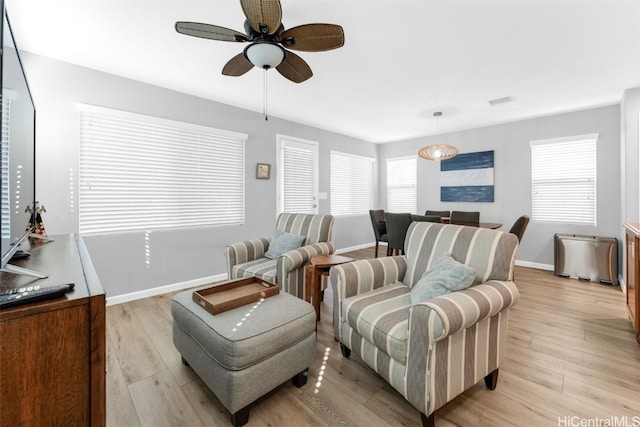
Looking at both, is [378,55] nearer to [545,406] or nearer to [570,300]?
[545,406]

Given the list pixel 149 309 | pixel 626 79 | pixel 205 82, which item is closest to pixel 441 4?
pixel 205 82

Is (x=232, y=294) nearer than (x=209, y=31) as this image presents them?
No

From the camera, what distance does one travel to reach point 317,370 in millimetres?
1845

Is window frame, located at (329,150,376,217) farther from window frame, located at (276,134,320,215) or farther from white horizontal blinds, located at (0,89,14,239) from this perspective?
white horizontal blinds, located at (0,89,14,239)

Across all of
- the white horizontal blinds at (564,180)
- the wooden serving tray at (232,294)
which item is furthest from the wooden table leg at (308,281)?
the white horizontal blinds at (564,180)

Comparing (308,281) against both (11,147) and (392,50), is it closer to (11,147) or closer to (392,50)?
(11,147)

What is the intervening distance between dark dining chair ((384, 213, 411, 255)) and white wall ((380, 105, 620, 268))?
2.03 m

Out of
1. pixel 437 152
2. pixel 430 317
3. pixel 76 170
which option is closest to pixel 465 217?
pixel 437 152

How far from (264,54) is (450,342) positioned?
1986mm

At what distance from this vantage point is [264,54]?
1.80 m

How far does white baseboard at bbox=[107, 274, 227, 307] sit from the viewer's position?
2.93 metres

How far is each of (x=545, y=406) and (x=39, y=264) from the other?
265 cm

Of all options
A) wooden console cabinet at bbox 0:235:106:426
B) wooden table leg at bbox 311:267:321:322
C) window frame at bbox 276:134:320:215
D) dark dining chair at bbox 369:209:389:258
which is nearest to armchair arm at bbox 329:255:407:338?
wooden table leg at bbox 311:267:321:322

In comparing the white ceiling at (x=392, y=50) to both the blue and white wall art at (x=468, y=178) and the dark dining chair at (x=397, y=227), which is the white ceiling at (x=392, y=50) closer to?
the blue and white wall art at (x=468, y=178)
